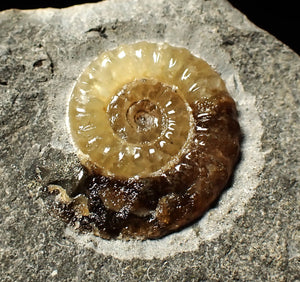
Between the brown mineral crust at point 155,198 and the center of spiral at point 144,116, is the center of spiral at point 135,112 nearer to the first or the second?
the center of spiral at point 144,116

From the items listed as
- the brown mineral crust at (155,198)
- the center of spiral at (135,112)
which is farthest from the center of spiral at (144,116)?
the brown mineral crust at (155,198)

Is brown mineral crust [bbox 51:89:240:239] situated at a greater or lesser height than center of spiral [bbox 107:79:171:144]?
lesser

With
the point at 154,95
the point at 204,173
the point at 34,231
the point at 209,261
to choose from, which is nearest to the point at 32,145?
the point at 34,231

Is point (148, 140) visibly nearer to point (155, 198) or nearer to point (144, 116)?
point (144, 116)

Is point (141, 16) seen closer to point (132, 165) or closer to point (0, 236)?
point (132, 165)

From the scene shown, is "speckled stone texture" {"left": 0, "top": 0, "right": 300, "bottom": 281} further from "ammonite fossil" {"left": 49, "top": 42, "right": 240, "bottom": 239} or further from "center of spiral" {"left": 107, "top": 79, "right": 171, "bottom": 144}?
"center of spiral" {"left": 107, "top": 79, "right": 171, "bottom": 144}

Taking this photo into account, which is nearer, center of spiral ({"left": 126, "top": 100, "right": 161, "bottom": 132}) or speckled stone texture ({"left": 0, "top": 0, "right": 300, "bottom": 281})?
speckled stone texture ({"left": 0, "top": 0, "right": 300, "bottom": 281})

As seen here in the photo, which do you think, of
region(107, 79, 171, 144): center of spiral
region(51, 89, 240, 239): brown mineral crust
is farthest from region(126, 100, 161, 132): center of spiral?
region(51, 89, 240, 239): brown mineral crust

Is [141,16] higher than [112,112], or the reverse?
[141,16]

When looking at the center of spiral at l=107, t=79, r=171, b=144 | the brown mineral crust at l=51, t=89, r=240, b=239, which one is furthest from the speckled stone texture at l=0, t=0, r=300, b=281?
the center of spiral at l=107, t=79, r=171, b=144
